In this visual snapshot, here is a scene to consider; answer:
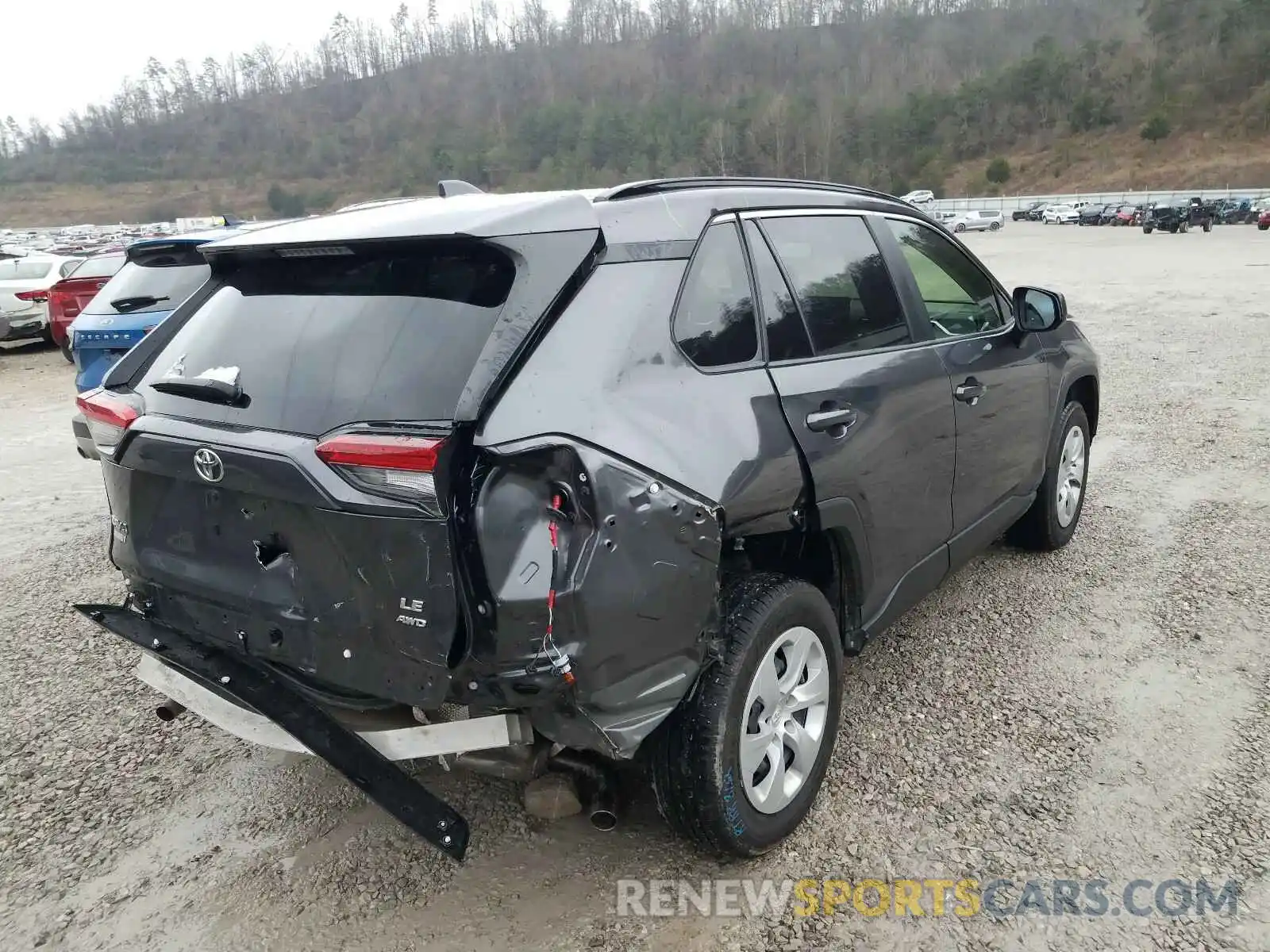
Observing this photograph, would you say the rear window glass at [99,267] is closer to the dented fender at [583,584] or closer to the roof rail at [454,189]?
the roof rail at [454,189]

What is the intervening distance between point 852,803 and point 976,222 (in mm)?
61421

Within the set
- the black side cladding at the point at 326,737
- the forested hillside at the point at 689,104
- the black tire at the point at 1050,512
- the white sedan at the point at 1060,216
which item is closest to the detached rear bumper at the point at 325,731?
the black side cladding at the point at 326,737

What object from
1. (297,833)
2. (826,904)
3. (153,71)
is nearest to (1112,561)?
(826,904)

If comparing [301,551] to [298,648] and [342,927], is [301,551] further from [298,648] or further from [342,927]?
[342,927]

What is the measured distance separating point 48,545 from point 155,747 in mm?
2996

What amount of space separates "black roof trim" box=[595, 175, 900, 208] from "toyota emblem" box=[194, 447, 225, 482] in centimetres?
120

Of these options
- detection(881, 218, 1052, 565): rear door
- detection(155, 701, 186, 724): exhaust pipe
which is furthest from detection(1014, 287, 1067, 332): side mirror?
detection(155, 701, 186, 724): exhaust pipe

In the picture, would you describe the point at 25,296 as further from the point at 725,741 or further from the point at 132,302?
the point at 725,741

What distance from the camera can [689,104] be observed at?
408 ft

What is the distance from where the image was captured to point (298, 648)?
2340mm

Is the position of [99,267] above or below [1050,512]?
below

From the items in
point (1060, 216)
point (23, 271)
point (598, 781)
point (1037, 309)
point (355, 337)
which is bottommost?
point (1060, 216)

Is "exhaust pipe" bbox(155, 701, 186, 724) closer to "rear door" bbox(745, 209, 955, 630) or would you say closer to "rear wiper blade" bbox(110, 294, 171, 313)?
"rear door" bbox(745, 209, 955, 630)
